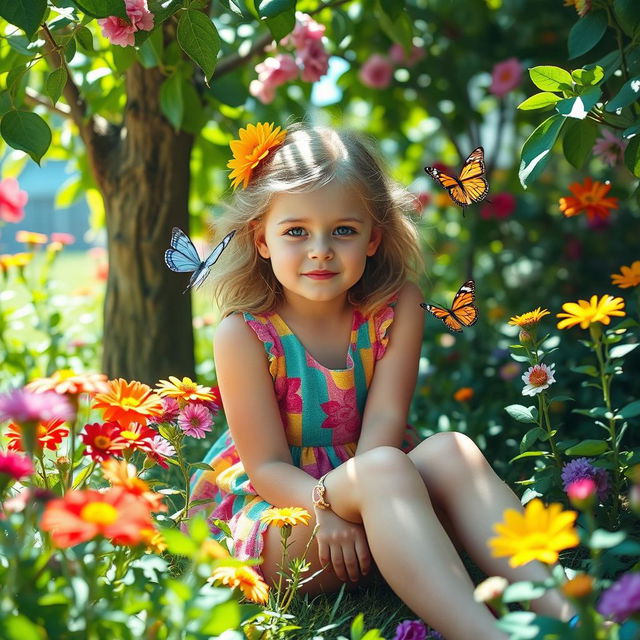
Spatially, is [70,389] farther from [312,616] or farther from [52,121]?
[52,121]

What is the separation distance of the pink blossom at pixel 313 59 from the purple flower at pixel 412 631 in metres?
1.37

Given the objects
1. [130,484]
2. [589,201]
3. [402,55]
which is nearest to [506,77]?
[402,55]

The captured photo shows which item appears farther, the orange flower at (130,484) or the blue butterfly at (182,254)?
the blue butterfly at (182,254)

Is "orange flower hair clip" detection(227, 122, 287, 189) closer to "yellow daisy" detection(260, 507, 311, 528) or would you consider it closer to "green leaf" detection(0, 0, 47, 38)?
"green leaf" detection(0, 0, 47, 38)

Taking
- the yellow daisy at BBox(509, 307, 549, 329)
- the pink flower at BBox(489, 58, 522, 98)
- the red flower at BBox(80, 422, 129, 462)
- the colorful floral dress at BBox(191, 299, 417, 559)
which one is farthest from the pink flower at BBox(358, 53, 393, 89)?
the red flower at BBox(80, 422, 129, 462)

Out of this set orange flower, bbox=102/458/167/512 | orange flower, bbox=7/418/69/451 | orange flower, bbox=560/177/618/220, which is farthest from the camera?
orange flower, bbox=560/177/618/220

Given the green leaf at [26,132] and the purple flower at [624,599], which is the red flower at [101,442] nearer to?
the green leaf at [26,132]

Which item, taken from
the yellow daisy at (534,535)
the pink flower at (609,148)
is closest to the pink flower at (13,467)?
the yellow daisy at (534,535)

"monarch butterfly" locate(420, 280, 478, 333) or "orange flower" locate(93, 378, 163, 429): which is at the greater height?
"monarch butterfly" locate(420, 280, 478, 333)

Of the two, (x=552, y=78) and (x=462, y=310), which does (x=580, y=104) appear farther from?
(x=462, y=310)

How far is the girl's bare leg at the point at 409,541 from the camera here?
1.20 metres

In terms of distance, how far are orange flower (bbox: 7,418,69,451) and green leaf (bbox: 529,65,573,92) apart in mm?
910

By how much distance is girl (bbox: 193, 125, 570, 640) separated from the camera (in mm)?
1358

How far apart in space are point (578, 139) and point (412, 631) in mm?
887
